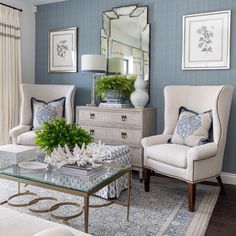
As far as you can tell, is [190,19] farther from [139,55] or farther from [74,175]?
[74,175]

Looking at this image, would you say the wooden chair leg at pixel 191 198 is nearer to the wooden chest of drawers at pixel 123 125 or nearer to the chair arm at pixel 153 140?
the chair arm at pixel 153 140

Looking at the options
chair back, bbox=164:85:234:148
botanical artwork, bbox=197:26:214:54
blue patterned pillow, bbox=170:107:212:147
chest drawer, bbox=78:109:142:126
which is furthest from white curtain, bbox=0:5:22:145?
botanical artwork, bbox=197:26:214:54

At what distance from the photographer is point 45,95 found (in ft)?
14.5

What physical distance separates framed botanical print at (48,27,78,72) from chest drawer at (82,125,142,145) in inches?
50.5

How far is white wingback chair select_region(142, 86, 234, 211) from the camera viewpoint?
2711mm

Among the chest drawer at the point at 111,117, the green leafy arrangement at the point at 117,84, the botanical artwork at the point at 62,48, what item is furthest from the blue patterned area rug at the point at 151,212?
the botanical artwork at the point at 62,48

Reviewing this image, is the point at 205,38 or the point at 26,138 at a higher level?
the point at 205,38

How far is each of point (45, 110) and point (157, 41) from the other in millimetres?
1847

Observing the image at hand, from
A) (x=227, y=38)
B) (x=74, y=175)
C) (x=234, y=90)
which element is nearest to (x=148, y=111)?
(x=234, y=90)

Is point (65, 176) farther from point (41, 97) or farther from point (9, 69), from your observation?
point (9, 69)

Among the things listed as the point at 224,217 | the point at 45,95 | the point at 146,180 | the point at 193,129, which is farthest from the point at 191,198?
the point at 45,95

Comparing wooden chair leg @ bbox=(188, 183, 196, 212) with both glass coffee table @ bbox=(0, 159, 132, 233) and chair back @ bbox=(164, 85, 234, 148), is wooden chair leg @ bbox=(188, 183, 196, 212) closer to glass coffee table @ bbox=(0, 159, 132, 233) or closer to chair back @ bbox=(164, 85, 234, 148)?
chair back @ bbox=(164, 85, 234, 148)

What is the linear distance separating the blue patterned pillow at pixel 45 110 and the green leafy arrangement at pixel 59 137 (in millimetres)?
1701

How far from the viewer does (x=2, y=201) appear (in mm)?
2771
